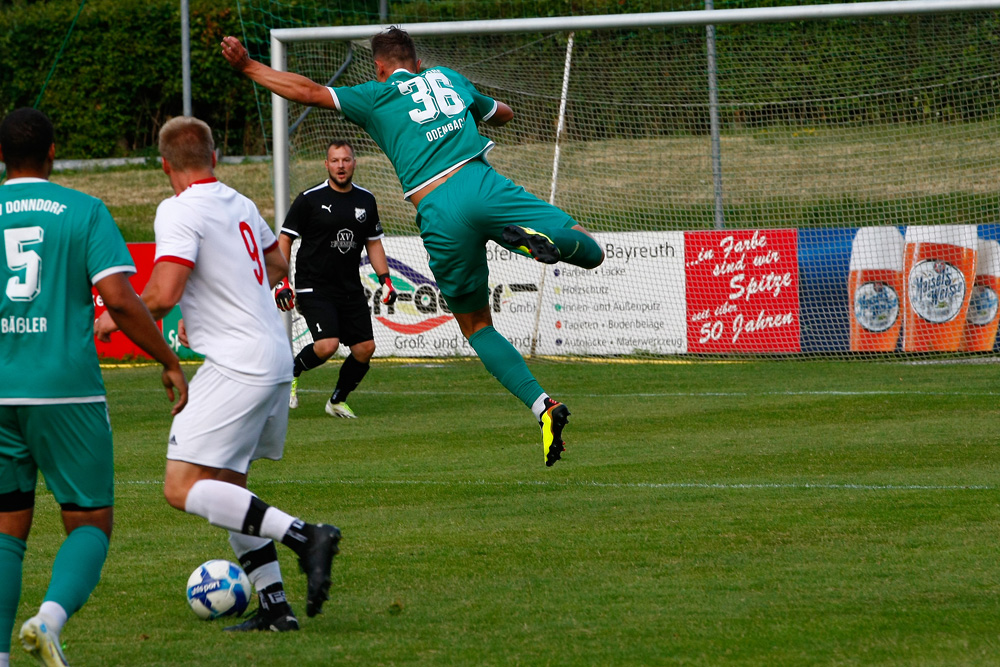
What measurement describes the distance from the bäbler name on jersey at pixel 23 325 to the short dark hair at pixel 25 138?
0.53 m

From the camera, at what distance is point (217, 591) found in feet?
17.2

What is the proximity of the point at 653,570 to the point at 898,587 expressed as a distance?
1.08 m

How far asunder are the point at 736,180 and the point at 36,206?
13.5 metres

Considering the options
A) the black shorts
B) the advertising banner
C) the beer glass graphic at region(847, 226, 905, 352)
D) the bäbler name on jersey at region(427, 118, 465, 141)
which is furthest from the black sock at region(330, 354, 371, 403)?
the beer glass graphic at region(847, 226, 905, 352)

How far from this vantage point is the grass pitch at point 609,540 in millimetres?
4738

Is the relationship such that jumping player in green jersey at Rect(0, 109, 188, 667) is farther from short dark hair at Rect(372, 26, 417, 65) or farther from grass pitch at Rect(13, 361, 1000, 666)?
short dark hair at Rect(372, 26, 417, 65)

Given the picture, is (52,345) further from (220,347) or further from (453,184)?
(453,184)

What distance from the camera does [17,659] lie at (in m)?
4.77

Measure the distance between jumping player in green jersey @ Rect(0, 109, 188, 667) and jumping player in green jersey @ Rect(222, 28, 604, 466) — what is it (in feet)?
9.03

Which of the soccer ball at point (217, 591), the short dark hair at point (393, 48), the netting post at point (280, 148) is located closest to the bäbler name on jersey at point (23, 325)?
the soccer ball at point (217, 591)

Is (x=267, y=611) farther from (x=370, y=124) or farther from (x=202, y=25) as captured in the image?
(x=202, y=25)

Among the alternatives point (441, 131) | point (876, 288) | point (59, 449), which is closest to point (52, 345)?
point (59, 449)

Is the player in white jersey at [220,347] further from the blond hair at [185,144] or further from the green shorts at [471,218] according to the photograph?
the green shorts at [471,218]

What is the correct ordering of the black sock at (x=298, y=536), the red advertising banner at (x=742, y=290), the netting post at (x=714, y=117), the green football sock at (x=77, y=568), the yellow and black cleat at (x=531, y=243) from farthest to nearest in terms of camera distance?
1. the red advertising banner at (x=742, y=290)
2. the netting post at (x=714, y=117)
3. the yellow and black cleat at (x=531, y=243)
4. the black sock at (x=298, y=536)
5. the green football sock at (x=77, y=568)
